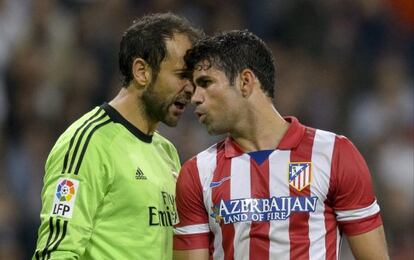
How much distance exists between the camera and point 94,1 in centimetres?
959

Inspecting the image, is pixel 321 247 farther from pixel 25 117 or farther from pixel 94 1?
pixel 94 1

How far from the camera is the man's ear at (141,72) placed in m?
4.83

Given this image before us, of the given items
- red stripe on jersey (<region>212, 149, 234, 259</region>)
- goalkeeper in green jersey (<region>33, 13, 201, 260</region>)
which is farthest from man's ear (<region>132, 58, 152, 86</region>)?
red stripe on jersey (<region>212, 149, 234, 259</region>)

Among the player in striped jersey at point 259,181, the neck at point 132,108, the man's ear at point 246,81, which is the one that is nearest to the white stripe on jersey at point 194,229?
the player in striped jersey at point 259,181

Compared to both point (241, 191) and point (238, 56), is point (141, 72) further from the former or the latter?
point (241, 191)

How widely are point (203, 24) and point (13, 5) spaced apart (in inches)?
65.4

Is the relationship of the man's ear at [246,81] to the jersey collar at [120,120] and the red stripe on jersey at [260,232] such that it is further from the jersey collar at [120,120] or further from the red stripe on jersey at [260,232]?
the jersey collar at [120,120]

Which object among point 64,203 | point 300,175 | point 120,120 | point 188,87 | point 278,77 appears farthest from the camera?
point 278,77

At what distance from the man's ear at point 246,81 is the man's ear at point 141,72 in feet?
1.43

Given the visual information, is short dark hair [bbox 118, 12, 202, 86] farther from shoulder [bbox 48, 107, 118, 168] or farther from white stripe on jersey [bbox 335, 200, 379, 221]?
white stripe on jersey [bbox 335, 200, 379, 221]

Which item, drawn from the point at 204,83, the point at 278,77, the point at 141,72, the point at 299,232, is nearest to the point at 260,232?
the point at 299,232

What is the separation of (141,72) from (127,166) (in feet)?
1.51

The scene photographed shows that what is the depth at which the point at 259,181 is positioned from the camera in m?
4.56

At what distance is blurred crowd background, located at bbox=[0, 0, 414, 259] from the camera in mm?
8531
